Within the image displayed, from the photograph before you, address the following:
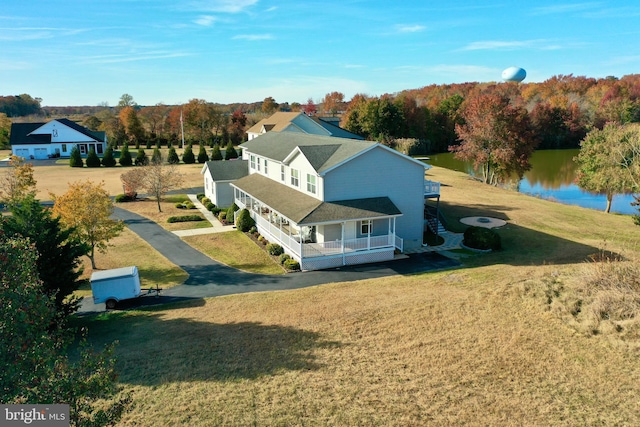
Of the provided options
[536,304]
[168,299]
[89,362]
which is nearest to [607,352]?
[536,304]

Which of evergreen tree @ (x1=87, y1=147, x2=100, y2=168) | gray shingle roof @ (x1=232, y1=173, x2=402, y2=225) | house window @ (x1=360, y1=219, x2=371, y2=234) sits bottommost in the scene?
house window @ (x1=360, y1=219, x2=371, y2=234)

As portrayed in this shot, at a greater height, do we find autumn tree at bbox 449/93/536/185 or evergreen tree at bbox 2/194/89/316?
autumn tree at bbox 449/93/536/185

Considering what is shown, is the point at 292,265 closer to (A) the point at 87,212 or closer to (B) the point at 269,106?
(A) the point at 87,212

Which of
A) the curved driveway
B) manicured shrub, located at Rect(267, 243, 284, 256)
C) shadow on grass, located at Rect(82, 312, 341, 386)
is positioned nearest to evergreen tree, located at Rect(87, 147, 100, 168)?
the curved driveway

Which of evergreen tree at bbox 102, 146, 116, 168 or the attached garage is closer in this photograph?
evergreen tree at bbox 102, 146, 116, 168

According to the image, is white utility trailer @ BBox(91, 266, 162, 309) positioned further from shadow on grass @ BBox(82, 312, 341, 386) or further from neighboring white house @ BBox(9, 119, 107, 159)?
neighboring white house @ BBox(9, 119, 107, 159)

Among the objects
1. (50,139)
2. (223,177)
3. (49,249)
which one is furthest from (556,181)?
(50,139)

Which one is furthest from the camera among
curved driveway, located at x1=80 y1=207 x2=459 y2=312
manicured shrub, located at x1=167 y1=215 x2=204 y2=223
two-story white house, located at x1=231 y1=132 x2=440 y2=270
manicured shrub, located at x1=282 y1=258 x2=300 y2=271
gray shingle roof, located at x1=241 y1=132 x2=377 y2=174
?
manicured shrub, located at x1=167 y1=215 x2=204 y2=223
